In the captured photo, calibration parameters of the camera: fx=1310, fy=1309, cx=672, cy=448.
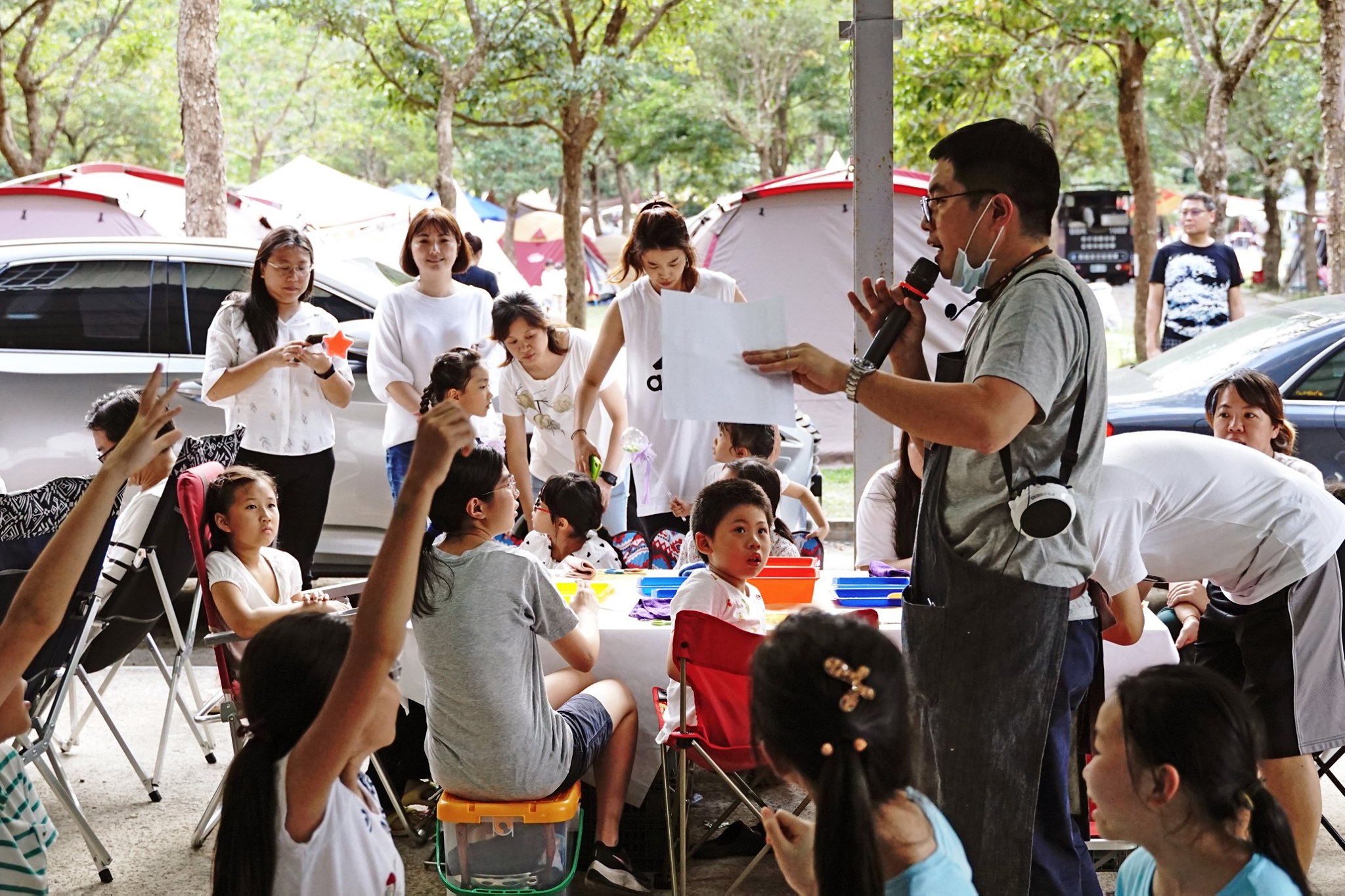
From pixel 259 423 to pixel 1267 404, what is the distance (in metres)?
3.37

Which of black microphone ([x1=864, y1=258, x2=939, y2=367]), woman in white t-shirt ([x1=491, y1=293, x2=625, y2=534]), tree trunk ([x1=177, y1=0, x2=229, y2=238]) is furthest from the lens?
tree trunk ([x1=177, y1=0, x2=229, y2=238])

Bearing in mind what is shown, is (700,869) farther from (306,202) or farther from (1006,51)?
(306,202)

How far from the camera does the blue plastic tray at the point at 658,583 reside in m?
3.85

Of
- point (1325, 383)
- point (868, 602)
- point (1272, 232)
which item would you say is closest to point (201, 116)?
point (868, 602)

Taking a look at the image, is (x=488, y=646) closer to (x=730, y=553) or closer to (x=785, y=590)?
(x=730, y=553)

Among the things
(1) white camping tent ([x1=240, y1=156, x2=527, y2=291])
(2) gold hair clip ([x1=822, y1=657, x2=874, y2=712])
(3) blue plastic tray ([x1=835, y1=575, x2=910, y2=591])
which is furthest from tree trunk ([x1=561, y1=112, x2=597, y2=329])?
(2) gold hair clip ([x1=822, y1=657, x2=874, y2=712])

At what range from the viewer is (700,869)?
363 cm

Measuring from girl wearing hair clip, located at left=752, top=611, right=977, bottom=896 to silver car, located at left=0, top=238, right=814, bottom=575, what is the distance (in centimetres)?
390

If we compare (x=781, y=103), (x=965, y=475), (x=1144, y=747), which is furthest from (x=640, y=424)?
(x=781, y=103)

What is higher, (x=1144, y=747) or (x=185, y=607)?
(x=1144, y=747)

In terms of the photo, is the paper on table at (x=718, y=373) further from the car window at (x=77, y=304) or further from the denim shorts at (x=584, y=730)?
the car window at (x=77, y=304)

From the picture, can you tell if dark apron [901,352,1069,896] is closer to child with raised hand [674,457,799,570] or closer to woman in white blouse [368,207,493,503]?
child with raised hand [674,457,799,570]

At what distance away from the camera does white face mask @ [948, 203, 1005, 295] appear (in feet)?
7.68

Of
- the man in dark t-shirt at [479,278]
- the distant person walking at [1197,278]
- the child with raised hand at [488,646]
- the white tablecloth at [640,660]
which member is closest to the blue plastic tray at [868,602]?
the white tablecloth at [640,660]
